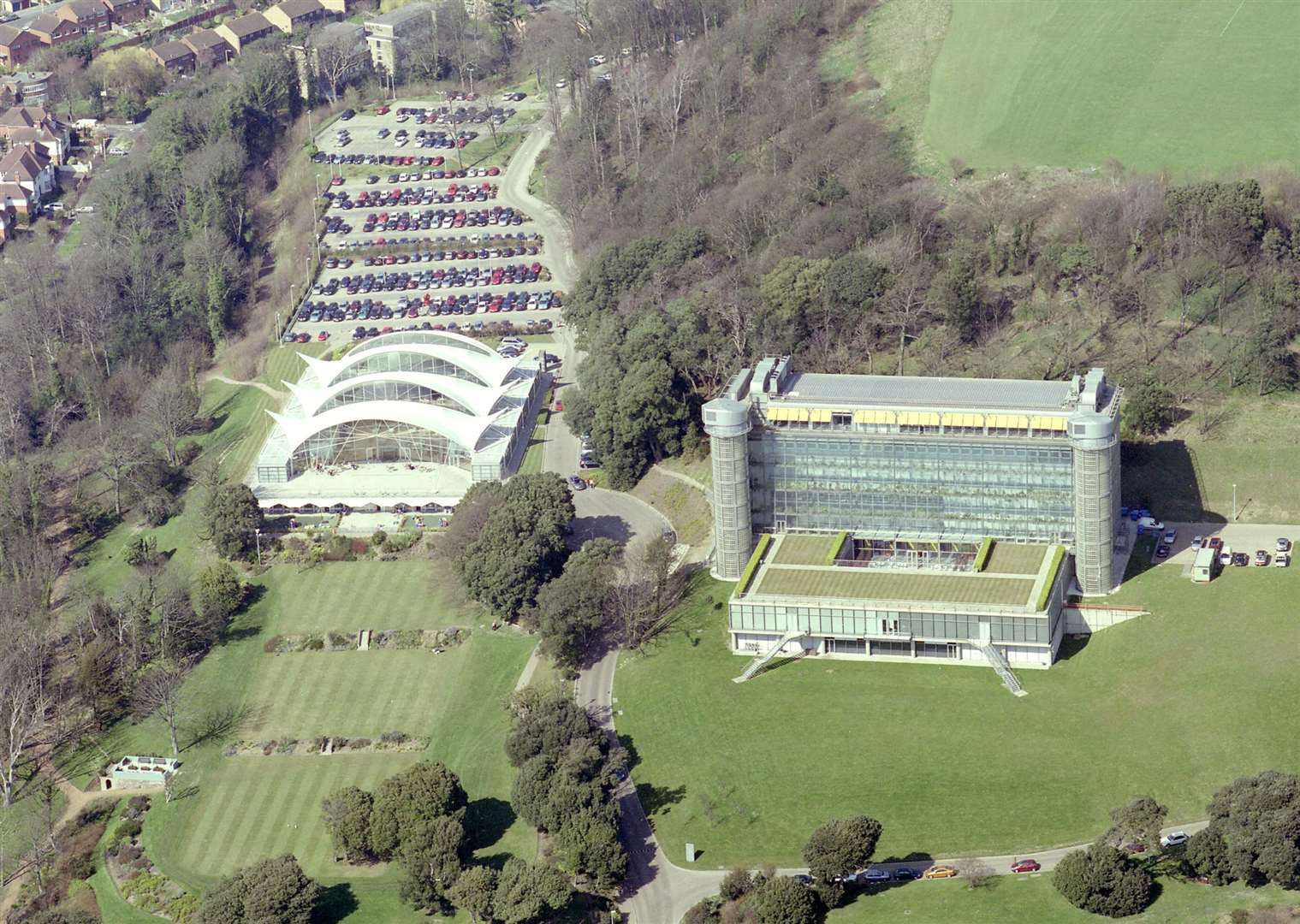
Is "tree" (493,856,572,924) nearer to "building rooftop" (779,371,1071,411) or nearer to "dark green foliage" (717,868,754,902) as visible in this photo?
"dark green foliage" (717,868,754,902)

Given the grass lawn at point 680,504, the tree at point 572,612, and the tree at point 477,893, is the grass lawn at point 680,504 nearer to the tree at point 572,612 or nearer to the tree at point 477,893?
the tree at point 572,612

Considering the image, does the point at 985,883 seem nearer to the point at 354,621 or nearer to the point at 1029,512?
the point at 1029,512

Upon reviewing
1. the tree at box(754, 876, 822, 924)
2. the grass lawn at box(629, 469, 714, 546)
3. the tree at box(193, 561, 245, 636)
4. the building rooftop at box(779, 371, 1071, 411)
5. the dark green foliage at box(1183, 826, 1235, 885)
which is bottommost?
the tree at box(193, 561, 245, 636)

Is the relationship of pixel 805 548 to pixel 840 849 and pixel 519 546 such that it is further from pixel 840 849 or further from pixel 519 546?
pixel 840 849

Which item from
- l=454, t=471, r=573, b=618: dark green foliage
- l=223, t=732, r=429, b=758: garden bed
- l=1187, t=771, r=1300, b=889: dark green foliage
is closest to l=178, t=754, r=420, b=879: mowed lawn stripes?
l=223, t=732, r=429, b=758: garden bed

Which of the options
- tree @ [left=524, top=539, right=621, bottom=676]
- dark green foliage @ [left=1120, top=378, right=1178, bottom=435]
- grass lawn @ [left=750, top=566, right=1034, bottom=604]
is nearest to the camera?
grass lawn @ [left=750, top=566, right=1034, bottom=604]

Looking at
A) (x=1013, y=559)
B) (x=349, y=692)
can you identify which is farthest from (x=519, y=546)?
(x=1013, y=559)

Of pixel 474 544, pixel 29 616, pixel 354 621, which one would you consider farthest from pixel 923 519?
pixel 29 616
